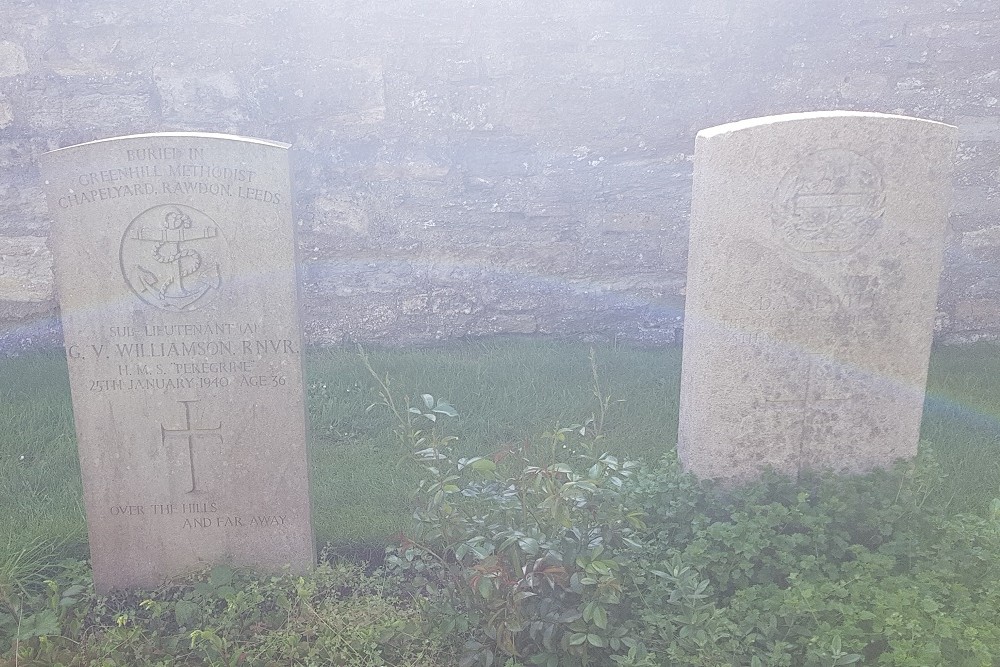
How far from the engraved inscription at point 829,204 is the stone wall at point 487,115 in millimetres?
2558

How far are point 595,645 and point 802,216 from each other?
1.83 meters

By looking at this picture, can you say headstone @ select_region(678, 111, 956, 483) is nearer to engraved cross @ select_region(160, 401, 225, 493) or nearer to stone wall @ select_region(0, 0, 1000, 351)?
engraved cross @ select_region(160, 401, 225, 493)

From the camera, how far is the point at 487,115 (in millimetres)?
5641

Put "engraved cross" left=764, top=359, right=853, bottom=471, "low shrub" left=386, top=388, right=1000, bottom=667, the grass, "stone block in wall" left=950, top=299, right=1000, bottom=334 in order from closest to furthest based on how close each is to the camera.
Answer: "low shrub" left=386, top=388, right=1000, bottom=667, "engraved cross" left=764, top=359, right=853, bottom=471, the grass, "stone block in wall" left=950, top=299, right=1000, bottom=334

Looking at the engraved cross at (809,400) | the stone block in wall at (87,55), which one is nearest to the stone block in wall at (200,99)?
the stone block in wall at (87,55)

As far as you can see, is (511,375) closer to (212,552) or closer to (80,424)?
(212,552)

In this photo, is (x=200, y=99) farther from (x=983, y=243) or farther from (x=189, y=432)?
(x=983, y=243)

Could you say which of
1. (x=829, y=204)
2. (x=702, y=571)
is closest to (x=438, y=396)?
(x=702, y=571)

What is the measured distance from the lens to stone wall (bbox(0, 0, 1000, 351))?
543 centimetres

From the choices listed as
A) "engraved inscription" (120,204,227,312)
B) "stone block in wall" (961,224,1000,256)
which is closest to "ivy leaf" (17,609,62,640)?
"engraved inscription" (120,204,227,312)

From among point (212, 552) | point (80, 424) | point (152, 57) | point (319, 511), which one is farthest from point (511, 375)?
point (152, 57)

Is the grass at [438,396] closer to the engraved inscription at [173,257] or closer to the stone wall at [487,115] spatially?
the stone wall at [487,115]

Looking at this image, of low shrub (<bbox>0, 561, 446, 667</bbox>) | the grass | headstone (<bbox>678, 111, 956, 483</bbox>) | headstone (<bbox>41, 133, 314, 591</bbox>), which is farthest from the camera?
the grass

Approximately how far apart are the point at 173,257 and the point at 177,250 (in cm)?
3
